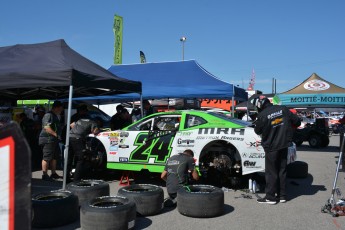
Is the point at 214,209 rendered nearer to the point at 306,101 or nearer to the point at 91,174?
the point at 91,174

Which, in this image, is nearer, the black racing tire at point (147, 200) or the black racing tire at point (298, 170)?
the black racing tire at point (147, 200)

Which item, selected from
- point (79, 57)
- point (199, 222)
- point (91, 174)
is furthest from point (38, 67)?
point (199, 222)

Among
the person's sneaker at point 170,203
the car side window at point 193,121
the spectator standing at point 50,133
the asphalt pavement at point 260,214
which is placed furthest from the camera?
the spectator standing at point 50,133

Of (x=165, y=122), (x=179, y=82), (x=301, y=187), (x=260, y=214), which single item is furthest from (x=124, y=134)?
(x=179, y=82)

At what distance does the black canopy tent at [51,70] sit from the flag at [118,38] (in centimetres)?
1978

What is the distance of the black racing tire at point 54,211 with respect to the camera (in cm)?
461

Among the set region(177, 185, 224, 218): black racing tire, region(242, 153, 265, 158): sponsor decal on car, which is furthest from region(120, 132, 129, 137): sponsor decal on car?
region(177, 185, 224, 218): black racing tire

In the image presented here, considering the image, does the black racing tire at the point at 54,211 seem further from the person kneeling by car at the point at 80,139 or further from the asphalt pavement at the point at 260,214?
the person kneeling by car at the point at 80,139

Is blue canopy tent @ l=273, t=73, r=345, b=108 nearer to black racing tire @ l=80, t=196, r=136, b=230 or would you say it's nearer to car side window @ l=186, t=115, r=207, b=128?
car side window @ l=186, t=115, r=207, b=128

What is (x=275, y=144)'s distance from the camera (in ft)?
20.2

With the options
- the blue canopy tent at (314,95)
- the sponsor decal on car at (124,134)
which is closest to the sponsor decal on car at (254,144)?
the sponsor decal on car at (124,134)

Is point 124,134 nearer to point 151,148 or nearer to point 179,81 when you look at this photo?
point 151,148

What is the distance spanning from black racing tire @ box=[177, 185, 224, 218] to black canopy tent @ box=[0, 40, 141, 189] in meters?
2.48

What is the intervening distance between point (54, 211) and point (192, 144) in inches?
130
